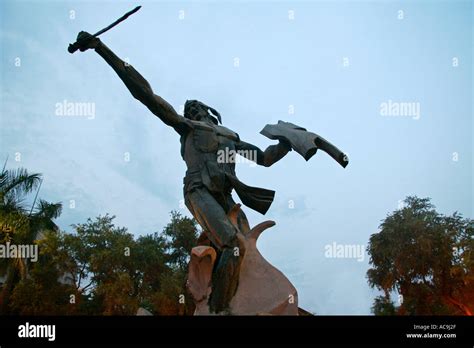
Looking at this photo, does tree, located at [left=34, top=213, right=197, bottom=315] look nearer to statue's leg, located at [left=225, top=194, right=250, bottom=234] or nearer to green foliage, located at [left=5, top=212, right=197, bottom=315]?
green foliage, located at [left=5, top=212, right=197, bottom=315]

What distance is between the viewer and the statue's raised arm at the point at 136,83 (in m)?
6.48

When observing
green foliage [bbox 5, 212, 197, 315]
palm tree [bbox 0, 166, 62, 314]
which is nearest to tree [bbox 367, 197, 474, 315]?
green foliage [bbox 5, 212, 197, 315]

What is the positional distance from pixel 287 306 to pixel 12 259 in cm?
1615

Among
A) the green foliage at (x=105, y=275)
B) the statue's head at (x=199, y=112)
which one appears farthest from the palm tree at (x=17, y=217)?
the statue's head at (x=199, y=112)

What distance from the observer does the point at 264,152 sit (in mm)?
7883

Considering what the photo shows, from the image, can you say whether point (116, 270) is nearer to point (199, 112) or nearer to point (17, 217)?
point (17, 217)

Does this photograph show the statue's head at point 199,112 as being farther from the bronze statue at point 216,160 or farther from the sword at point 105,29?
the sword at point 105,29

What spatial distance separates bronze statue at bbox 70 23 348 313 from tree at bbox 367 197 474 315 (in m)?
16.8

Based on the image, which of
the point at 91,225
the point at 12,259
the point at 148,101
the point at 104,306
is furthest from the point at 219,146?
the point at 91,225

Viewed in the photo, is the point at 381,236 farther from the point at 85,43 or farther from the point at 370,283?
the point at 85,43

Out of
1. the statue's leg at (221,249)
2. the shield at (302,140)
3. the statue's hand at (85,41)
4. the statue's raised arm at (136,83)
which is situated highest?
the statue's hand at (85,41)

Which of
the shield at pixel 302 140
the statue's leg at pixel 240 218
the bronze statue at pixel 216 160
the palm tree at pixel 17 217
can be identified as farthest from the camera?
the palm tree at pixel 17 217

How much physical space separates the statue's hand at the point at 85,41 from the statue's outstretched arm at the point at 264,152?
2691 mm

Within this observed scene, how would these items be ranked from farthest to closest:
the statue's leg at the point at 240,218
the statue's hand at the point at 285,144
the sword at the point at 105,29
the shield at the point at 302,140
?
the statue's hand at the point at 285,144 → the statue's leg at the point at 240,218 → the shield at the point at 302,140 → the sword at the point at 105,29
